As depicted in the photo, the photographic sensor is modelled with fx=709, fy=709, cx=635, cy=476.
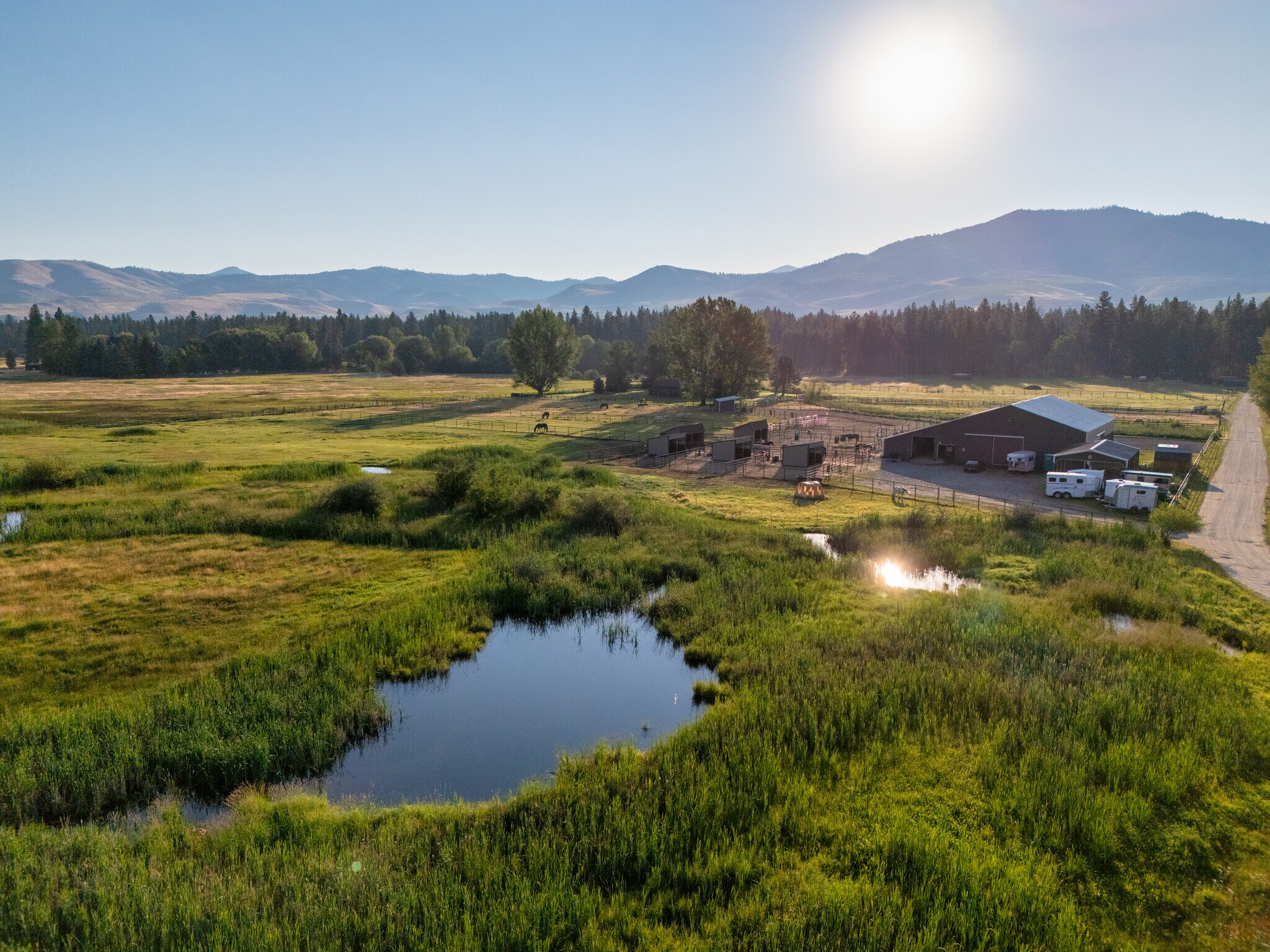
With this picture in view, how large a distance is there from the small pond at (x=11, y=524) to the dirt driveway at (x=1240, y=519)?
206 feet

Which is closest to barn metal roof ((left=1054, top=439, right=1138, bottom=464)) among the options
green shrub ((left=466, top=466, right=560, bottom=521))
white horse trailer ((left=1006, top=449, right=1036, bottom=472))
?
white horse trailer ((left=1006, top=449, right=1036, bottom=472))

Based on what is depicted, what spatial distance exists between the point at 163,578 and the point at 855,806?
32256 mm

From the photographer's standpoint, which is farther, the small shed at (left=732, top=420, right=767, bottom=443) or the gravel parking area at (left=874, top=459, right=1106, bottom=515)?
the small shed at (left=732, top=420, right=767, bottom=443)

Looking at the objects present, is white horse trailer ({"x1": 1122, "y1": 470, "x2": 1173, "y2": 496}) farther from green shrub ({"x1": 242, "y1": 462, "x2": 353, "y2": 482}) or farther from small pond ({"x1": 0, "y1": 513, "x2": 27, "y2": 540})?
small pond ({"x1": 0, "y1": 513, "x2": 27, "y2": 540})

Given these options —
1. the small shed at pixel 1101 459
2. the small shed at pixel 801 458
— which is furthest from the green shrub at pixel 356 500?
the small shed at pixel 1101 459

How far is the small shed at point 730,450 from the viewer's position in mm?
67812

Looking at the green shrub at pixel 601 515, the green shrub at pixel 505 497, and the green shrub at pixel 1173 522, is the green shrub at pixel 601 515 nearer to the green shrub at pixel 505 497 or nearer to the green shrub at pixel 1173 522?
the green shrub at pixel 505 497

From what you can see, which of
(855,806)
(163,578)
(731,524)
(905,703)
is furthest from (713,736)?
(163,578)

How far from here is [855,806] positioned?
17.1m

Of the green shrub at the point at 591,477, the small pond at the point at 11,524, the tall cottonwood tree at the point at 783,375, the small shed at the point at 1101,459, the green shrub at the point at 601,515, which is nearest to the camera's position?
the small pond at the point at 11,524

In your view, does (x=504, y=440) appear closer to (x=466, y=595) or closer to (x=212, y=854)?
(x=466, y=595)

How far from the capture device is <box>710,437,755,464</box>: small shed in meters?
67.8

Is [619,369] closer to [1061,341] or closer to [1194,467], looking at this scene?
[1194,467]

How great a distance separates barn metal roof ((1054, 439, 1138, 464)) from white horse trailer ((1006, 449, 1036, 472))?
7.55 feet
